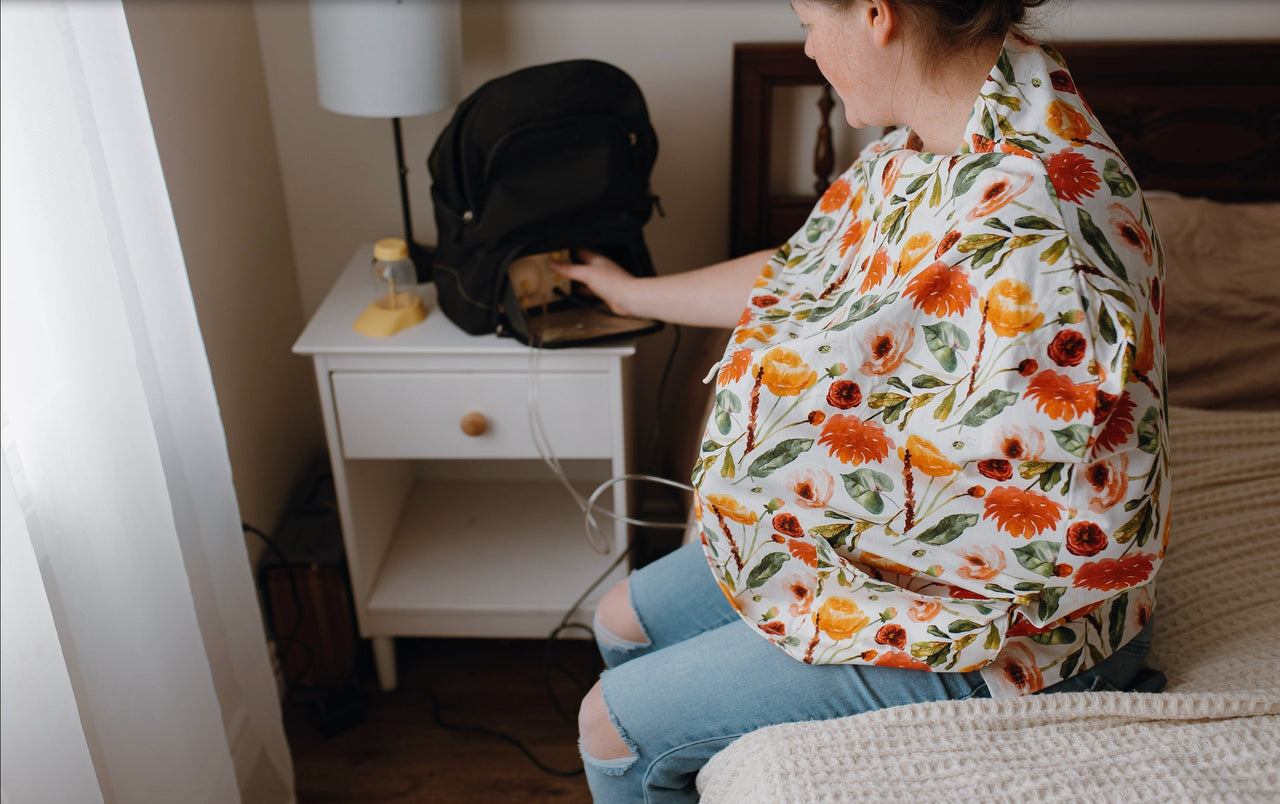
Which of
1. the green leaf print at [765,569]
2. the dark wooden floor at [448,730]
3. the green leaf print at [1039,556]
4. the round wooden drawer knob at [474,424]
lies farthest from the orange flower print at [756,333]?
the dark wooden floor at [448,730]

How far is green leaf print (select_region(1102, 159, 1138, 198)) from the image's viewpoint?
0.84m

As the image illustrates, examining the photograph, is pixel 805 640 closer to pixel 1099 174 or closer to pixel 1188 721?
pixel 1188 721

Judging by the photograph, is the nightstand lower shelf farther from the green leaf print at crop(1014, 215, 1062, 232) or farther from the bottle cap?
the green leaf print at crop(1014, 215, 1062, 232)

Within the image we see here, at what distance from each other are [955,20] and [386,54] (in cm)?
78

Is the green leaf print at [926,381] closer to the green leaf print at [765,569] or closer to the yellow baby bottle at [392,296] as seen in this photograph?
the green leaf print at [765,569]

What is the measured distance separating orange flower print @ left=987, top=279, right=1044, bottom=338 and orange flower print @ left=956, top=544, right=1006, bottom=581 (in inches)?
7.8

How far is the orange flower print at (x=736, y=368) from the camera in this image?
94cm

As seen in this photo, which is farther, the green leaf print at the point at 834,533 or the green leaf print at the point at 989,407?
the green leaf print at the point at 834,533

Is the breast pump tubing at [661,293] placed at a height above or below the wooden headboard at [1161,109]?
below

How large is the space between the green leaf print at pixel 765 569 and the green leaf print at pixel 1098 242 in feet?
1.28

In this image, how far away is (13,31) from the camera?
823 mm

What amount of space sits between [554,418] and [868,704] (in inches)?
25.4

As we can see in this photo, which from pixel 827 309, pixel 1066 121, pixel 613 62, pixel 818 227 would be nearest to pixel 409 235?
pixel 613 62

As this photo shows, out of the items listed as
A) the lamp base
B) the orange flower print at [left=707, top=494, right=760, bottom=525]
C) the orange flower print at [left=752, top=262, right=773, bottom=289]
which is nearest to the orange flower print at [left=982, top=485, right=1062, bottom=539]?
the orange flower print at [left=707, top=494, right=760, bottom=525]
